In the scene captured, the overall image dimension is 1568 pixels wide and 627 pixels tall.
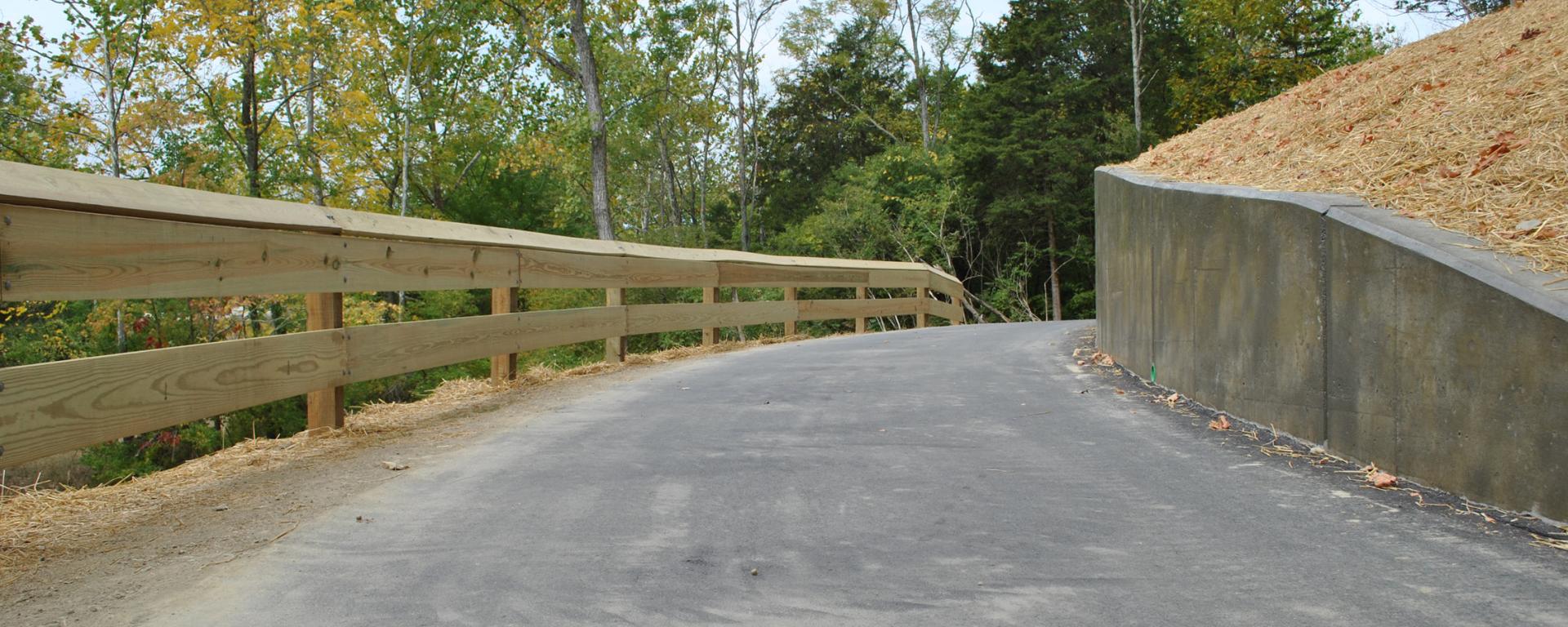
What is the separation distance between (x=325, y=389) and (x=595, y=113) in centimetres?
1471

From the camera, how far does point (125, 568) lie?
3.13 meters

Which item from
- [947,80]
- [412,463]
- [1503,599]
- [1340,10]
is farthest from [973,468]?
[947,80]

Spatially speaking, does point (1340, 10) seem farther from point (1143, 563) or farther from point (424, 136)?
point (1143, 563)

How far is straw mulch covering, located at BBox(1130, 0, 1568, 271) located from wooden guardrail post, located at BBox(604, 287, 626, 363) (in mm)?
4866

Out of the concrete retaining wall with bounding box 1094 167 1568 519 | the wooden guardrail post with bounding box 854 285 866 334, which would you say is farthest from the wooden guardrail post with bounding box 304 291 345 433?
the wooden guardrail post with bounding box 854 285 866 334

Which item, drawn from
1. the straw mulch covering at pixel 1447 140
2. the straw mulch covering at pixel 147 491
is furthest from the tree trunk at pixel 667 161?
the straw mulch covering at pixel 147 491

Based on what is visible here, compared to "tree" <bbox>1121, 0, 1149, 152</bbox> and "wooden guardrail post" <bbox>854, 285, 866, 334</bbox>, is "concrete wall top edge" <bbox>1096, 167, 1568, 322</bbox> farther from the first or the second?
"tree" <bbox>1121, 0, 1149, 152</bbox>

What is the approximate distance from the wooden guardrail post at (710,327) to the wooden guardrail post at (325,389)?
553 cm

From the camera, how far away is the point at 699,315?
1046 cm

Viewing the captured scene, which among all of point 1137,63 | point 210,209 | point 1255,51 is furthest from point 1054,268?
point 210,209

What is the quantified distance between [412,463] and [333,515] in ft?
3.15

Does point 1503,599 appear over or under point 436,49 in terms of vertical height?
under

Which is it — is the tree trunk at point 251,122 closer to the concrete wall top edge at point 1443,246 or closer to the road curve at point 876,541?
the road curve at point 876,541

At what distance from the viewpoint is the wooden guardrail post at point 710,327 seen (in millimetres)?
10805
